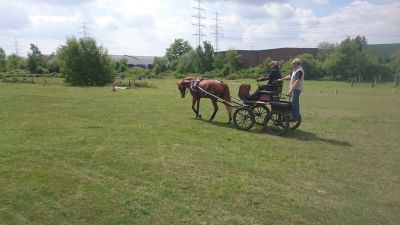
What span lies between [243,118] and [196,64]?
2828 inches

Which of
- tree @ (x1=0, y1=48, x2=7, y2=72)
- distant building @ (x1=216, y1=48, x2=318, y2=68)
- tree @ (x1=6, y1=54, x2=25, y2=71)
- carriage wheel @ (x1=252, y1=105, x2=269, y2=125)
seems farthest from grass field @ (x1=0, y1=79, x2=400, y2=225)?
distant building @ (x1=216, y1=48, x2=318, y2=68)

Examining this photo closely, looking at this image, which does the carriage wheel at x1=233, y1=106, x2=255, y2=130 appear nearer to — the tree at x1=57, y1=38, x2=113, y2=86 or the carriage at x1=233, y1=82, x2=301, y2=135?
the carriage at x1=233, y1=82, x2=301, y2=135

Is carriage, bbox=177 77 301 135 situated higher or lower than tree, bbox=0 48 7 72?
lower

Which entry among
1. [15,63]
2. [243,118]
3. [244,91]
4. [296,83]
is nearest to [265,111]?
[243,118]

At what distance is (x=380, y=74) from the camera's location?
61.5 m

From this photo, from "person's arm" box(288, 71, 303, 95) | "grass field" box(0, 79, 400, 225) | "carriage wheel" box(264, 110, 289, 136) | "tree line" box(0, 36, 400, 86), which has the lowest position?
"grass field" box(0, 79, 400, 225)

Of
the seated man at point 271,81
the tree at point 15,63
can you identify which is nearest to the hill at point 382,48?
the tree at point 15,63

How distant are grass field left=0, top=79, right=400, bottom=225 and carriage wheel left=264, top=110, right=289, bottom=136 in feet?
1.00

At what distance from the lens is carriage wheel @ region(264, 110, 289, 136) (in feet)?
34.4

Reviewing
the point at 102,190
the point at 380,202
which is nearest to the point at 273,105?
the point at 380,202

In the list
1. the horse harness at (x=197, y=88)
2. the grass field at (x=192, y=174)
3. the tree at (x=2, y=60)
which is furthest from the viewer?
the tree at (x=2, y=60)

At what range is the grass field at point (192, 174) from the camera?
201 inches

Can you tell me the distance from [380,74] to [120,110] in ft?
186

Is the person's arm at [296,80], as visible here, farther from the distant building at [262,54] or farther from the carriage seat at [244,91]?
the distant building at [262,54]
